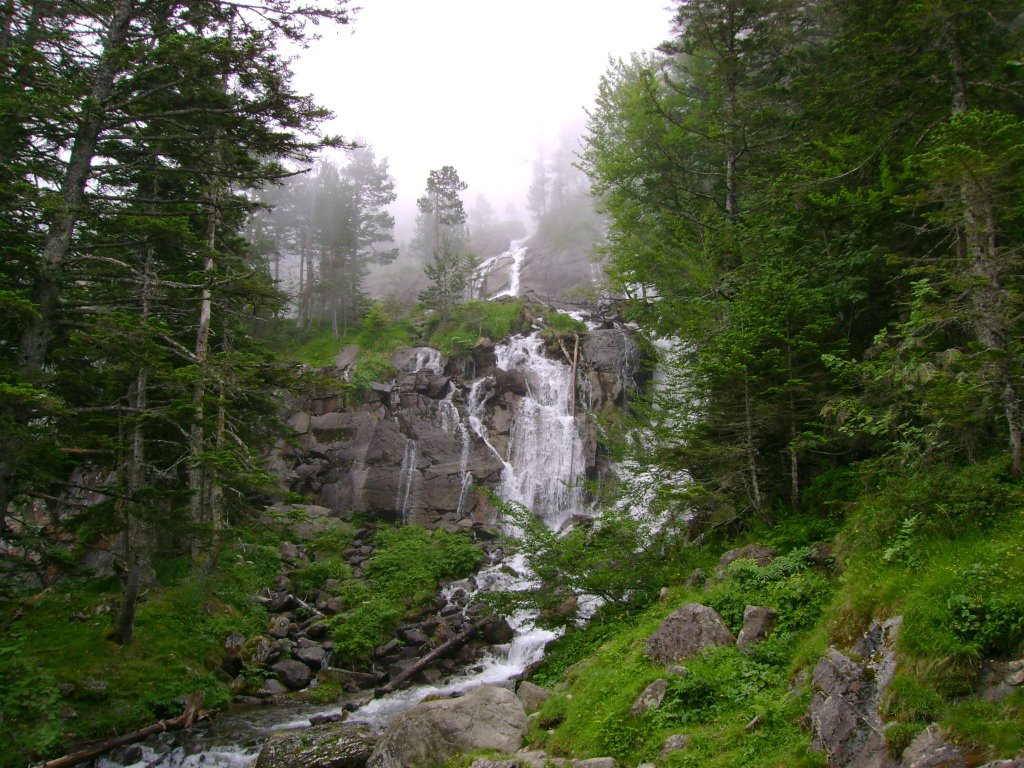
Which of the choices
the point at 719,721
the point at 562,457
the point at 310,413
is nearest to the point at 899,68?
the point at 719,721

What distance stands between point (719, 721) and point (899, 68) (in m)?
12.2

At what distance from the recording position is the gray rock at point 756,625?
26.2 feet

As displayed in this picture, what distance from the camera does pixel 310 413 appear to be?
29344mm

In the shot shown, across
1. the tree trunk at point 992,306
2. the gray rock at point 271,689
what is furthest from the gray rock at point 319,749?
the tree trunk at point 992,306

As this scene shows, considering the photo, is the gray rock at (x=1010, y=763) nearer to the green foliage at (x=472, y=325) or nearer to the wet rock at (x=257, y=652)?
the wet rock at (x=257, y=652)

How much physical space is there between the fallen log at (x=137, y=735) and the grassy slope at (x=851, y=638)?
7.73 m

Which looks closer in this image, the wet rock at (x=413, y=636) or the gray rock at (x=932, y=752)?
the gray rock at (x=932, y=752)

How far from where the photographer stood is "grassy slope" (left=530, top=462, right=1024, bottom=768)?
16.3ft

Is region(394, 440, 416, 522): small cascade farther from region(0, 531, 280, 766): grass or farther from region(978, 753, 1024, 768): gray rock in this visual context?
region(978, 753, 1024, 768): gray rock

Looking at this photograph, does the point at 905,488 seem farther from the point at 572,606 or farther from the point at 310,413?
the point at 310,413

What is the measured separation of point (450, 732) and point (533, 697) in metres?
1.82

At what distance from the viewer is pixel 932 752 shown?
179 inches

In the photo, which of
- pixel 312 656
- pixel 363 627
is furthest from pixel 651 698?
pixel 312 656

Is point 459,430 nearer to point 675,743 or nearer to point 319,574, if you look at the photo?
point 319,574
